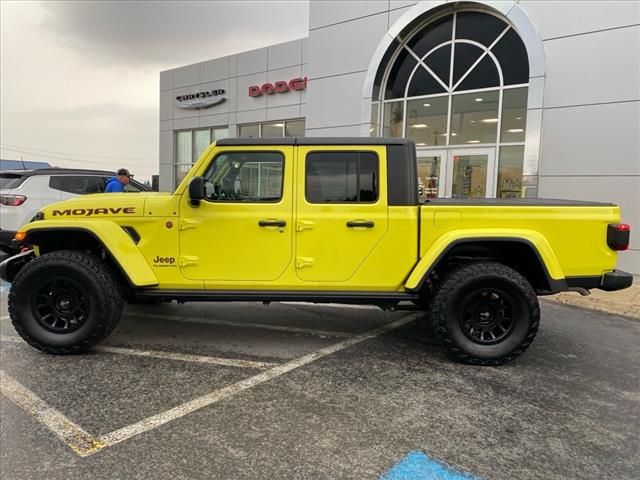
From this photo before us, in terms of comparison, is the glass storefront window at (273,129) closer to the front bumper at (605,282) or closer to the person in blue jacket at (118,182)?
the person in blue jacket at (118,182)

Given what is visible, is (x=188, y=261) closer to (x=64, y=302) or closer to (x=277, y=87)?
(x=64, y=302)

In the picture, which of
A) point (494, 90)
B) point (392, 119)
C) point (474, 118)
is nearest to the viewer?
point (494, 90)

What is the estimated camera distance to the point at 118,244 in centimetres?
427

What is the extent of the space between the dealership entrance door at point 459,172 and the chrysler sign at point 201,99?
1080 centimetres

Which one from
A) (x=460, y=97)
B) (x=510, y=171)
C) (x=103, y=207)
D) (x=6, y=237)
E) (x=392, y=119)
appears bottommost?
(x=6, y=237)

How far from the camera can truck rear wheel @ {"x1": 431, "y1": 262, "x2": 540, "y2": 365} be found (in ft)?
13.4

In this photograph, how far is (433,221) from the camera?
4.20 m

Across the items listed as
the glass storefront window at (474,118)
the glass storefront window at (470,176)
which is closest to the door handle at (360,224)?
the glass storefront window at (470,176)

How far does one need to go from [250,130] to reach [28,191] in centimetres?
1096

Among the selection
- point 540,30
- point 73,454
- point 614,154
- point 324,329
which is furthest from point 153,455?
point 540,30

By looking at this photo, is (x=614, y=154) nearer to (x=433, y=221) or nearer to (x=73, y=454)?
(x=433, y=221)

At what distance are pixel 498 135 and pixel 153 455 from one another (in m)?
9.19

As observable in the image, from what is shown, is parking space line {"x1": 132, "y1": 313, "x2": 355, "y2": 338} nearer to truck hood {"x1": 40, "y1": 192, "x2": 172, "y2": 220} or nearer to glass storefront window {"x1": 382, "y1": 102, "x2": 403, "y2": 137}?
truck hood {"x1": 40, "y1": 192, "x2": 172, "y2": 220}

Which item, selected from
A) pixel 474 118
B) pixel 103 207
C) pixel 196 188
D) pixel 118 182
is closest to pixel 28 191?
pixel 118 182
